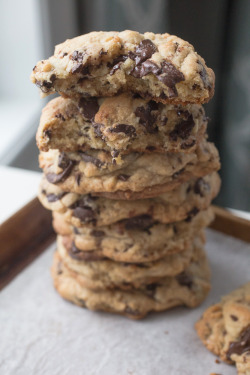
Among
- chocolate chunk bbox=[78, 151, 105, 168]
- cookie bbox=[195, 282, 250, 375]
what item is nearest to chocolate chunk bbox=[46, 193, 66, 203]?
chocolate chunk bbox=[78, 151, 105, 168]

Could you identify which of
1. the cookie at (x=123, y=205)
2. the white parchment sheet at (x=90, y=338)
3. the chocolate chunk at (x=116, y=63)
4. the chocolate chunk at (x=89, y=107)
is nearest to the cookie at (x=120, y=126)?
the chocolate chunk at (x=89, y=107)

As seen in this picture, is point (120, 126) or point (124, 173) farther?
point (124, 173)

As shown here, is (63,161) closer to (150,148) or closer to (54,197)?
(54,197)

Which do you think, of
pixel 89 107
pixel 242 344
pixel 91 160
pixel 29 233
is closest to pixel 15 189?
pixel 29 233

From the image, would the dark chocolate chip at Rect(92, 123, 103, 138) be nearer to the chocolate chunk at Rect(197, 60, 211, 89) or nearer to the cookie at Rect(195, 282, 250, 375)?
the chocolate chunk at Rect(197, 60, 211, 89)

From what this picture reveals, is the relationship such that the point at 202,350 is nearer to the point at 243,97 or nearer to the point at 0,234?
the point at 0,234

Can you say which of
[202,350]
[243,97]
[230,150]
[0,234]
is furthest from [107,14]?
[202,350]
